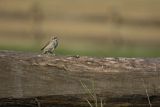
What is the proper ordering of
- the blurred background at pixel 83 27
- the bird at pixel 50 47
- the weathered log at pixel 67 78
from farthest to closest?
the blurred background at pixel 83 27, the bird at pixel 50 47, the weathered log at pixel 67 78

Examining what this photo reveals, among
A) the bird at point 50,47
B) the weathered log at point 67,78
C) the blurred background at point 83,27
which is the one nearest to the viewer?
the weathered log at point 67,78

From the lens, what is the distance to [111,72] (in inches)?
183

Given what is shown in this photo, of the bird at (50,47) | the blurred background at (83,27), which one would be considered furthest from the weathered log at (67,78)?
the blurred background at (83,27)

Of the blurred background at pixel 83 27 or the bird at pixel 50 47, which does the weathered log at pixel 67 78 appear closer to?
the bird at pixel 50 47

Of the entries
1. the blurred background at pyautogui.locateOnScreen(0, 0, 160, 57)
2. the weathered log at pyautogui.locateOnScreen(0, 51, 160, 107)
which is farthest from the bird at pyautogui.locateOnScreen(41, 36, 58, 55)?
the blurred background at pyautogui.locateOnScreen(0, 0, 160, 57)

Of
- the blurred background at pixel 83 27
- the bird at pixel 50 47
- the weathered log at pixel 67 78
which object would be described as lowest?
the weathered log at pixel 67 78

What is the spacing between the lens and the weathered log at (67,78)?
4.63 meters

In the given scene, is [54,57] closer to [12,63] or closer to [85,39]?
[12,63]

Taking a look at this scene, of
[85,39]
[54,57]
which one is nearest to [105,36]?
[85,39]

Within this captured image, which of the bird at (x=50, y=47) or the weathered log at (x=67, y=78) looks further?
the bird at (x=50, y=47)

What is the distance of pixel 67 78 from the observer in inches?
183

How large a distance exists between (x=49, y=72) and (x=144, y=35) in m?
18.8

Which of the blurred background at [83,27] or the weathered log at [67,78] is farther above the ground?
the blurred background at [83,27]

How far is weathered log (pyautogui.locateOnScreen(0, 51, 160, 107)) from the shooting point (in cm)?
463
